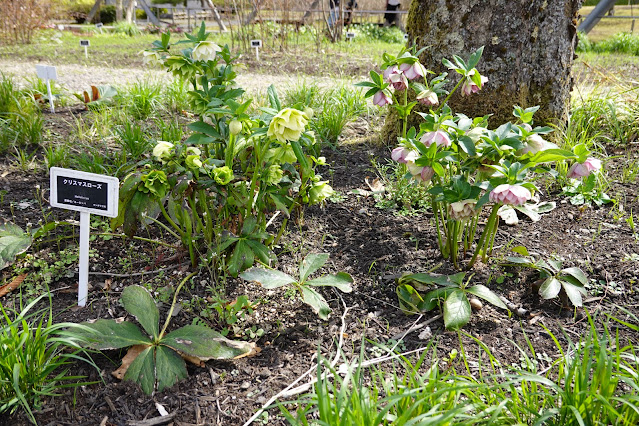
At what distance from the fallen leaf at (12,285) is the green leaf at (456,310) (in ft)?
4.74

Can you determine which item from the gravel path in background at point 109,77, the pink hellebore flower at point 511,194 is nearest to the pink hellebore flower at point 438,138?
the pink hellebore flower at point 511,194

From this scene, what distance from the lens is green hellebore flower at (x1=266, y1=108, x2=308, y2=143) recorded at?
1.39 metres

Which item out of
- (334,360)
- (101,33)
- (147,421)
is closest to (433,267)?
(334,360)

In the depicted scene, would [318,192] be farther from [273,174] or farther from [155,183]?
[155,183]

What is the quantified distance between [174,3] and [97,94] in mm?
16610

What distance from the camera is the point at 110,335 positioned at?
1470 millimetres

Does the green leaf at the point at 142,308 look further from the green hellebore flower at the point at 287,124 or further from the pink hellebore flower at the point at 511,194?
the pink hellebore flower at the point at 511,194

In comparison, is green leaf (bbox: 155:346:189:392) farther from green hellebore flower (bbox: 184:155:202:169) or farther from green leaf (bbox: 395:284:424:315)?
green leaf (bbox: 395:284:424:315)

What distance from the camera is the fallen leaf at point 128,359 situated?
1459mm

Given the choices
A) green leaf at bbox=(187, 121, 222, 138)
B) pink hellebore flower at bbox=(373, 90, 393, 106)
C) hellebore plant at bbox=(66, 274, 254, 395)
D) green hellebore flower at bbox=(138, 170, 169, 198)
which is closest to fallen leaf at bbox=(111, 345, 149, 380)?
hellebore plant at bbox=(66, 274, 254, 395)

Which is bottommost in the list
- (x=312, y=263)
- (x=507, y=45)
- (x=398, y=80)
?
(x=312, y=263)

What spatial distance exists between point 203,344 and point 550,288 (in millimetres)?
1090

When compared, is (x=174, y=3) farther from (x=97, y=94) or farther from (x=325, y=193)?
(x=325, y=193)

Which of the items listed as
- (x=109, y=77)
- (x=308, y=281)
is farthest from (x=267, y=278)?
(x=109, y=77)
